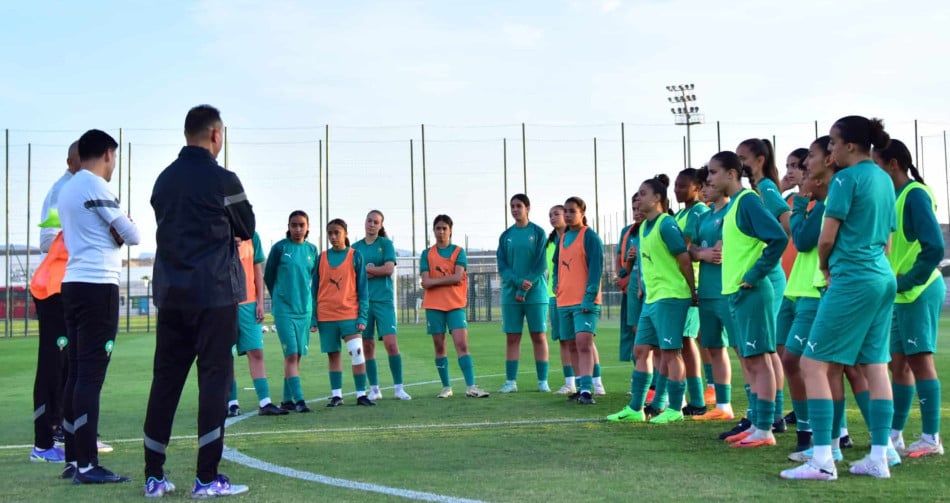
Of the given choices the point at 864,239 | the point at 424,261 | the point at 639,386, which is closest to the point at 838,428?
the point at 864,239

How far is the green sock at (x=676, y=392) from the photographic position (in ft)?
25.4

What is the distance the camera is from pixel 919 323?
5.91 meters

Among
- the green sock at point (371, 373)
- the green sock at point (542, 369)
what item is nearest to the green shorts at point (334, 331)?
the green sock at point (371, 373)

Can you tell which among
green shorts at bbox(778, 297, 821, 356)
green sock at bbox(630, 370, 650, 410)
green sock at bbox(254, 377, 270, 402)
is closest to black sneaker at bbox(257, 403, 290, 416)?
green sock at bbox(254, 377, 270, 402)

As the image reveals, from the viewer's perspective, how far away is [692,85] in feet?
124

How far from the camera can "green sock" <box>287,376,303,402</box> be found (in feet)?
30.7

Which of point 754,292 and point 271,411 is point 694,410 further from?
point 271,411

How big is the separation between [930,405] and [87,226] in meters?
5.27

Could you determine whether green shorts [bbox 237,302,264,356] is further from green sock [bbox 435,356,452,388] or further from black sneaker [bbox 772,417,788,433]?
black sneaker [bbox 772,417,788,433]

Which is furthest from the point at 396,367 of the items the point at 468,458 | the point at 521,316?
the point at 468,458

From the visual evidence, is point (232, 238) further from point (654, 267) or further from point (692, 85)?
point (692, 85)

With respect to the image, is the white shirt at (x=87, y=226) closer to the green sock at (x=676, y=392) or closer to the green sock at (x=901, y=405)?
the green sock at (x=676, y=392)

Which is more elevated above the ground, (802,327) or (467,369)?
(802,327)

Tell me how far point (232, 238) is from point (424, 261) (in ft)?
19.2
